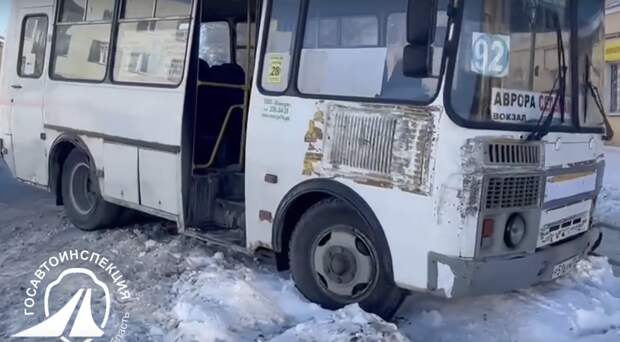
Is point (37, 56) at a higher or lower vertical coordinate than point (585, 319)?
higher

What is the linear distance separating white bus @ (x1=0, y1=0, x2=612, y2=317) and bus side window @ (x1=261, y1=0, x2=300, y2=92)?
1 centimetres

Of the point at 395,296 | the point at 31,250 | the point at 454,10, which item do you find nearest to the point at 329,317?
the point at 395,296

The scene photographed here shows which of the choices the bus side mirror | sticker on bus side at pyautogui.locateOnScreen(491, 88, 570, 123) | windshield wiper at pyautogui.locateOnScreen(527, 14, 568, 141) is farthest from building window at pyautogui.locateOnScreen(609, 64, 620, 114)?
the bus side mirror

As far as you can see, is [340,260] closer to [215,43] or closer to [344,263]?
[344,263]

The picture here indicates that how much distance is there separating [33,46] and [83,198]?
199 cm

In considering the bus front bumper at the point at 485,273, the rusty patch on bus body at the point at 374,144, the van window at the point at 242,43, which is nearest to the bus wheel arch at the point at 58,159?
the van window at the point at 242,43

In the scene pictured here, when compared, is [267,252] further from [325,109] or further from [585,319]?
[585,319]

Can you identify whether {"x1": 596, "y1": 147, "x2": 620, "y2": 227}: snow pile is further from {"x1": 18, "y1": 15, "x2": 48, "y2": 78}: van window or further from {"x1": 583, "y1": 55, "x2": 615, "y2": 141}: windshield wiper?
{"x1": 18, "y1": 15, "x2": 48, "y2": 78}: van window

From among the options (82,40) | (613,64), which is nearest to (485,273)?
(82,40)

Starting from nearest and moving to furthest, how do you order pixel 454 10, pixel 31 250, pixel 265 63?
pixel 454 10 < pixel 265 63 < pixel 31 250

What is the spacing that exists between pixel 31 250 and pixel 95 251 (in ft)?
2.02

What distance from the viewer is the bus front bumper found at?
13.8 ft

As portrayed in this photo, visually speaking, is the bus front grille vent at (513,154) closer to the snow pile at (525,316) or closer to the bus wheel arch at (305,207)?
the bus wheel arch at (305,207)

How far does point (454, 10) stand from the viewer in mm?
4164
